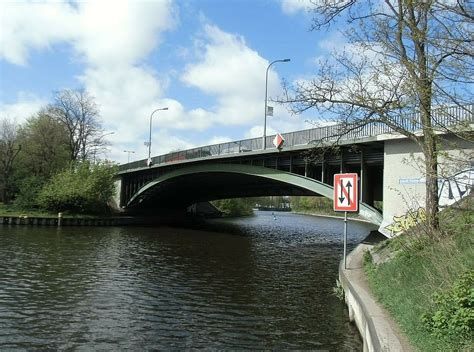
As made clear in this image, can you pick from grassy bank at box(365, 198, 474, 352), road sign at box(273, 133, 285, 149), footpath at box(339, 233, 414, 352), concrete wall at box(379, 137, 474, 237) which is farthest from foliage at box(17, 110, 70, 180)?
grassy bank at box(365, 198, 474, 352)

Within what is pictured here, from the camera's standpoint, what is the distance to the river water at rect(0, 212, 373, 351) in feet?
36.3

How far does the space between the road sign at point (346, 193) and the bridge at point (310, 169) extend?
1.53 m

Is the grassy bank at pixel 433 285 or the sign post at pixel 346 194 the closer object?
the grassy bank at pixel 433 285

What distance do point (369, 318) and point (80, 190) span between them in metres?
47.8

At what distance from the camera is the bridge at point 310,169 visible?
57.4ft

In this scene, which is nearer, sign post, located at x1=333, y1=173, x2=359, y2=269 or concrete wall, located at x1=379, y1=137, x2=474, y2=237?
sign post, located at x1=333, y1=173, x2=359, y2=269

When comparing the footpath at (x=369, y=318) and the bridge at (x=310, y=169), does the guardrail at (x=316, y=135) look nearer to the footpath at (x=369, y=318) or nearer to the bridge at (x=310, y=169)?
the bridge at (x=310, y=169)

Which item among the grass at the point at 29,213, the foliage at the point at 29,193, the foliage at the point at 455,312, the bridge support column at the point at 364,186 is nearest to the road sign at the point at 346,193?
the foliage at the point at 455,312

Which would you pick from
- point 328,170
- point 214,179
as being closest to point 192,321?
point 328,170

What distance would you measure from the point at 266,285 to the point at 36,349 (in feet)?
33.9

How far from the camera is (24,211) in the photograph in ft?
→ 170

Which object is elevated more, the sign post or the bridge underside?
the bridge underside

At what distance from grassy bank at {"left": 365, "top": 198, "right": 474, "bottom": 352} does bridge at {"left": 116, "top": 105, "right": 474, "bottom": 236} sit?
55.0 inches

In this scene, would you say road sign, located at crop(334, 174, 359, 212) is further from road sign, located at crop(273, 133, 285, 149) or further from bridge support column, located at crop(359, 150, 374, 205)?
road sign, located at crop(273, 133, 285, 149)
